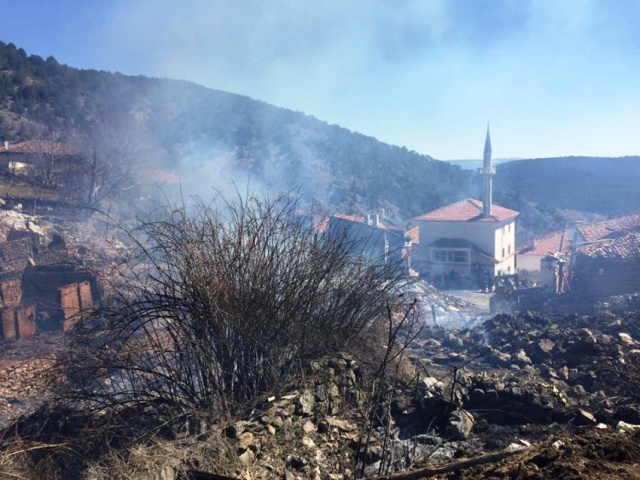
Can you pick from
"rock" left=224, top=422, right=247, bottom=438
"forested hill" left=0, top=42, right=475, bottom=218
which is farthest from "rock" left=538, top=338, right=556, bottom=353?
"forested hill" left=0, top=42, right=475, bottom=218

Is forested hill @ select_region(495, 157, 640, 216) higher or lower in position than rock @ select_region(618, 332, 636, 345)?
higher

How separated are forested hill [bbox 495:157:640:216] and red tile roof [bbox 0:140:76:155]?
42.1 m

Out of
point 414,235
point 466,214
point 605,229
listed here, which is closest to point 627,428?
point 605,229

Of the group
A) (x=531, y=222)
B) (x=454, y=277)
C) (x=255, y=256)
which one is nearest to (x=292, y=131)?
(x=531, y=222)

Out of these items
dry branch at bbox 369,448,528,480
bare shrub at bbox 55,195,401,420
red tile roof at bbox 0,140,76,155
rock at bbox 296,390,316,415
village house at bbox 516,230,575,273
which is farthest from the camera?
village house at bbox 516,230,575,273

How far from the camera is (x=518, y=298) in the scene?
2180cm

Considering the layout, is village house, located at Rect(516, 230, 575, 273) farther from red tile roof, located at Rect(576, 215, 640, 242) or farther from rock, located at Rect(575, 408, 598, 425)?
rock, located at Rect(575, 408, 598, 425)

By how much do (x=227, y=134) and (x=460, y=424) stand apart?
52.2 meters

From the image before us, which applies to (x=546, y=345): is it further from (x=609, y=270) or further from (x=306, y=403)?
(x=609, y=270)

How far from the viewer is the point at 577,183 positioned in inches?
2372

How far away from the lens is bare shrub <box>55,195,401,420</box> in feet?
19.0

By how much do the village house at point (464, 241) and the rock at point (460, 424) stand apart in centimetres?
2509

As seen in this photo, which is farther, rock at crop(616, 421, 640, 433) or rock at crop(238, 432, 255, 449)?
rock at crop(238, 432, 255, 449)

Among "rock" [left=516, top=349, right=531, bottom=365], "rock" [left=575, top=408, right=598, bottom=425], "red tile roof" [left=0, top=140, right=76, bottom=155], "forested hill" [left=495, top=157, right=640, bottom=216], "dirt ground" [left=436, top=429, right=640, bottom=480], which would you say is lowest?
"rock" [left=516, top=349, right=531, bottom=365]
